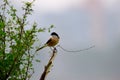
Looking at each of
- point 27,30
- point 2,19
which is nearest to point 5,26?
point 2,19

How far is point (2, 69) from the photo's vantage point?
16.6m

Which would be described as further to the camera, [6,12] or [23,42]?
[6,12]

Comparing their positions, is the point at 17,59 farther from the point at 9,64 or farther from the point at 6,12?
the point at 6,12

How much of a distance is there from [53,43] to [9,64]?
288 centimetres

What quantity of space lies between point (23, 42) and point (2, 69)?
5.58 feet

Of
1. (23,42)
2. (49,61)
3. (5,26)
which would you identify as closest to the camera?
(49,61)

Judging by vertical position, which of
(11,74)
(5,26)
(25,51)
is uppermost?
(5,26)

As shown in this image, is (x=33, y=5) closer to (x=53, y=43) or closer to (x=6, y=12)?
(x=6, y=12)

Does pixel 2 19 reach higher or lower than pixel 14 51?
higher

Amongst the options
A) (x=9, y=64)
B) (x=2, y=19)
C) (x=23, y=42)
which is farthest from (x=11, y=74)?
(x=2, y=19)

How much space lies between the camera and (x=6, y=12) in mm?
17391

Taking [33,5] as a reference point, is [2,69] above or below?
below

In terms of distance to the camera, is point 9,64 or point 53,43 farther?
point 9,64

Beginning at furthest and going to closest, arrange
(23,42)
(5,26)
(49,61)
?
(5,26)
(23,42)
(49,61)
